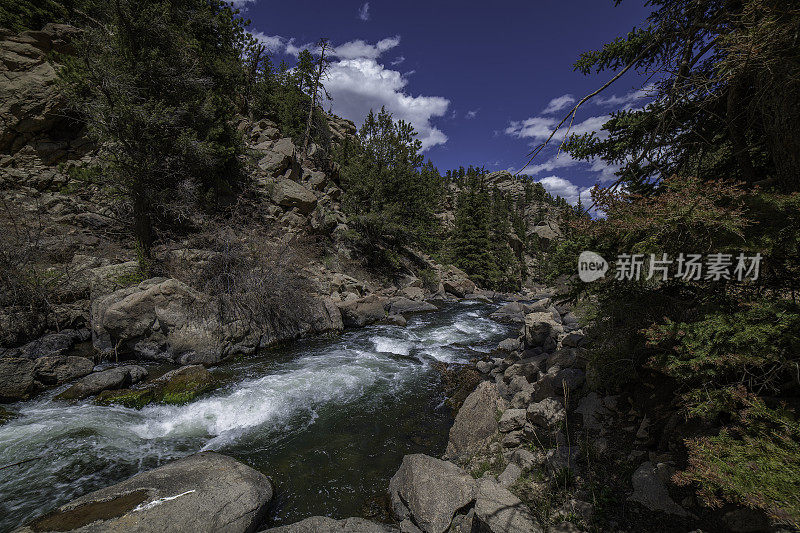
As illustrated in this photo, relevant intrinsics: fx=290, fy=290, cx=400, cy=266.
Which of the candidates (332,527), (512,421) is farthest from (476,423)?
(332,527)

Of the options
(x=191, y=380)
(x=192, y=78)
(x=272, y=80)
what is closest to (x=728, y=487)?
(x=191, y=380)

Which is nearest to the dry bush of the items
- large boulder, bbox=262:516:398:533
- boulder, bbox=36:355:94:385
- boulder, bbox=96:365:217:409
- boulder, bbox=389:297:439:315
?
boulder, bbox=96:365:217:409

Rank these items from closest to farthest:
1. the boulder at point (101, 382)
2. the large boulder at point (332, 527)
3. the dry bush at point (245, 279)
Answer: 1. the large boulder at point (332, 527)
2. the boulder at point (101, 382)
3. the dry bush at point (245, 279)

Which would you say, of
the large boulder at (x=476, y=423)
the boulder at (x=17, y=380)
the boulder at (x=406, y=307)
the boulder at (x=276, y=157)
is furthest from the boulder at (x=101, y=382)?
the boulder at (x=276, y=157)

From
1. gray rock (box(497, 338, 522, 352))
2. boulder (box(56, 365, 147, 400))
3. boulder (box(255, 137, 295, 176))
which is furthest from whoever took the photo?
boulder (box(255, 137, 295, 176))

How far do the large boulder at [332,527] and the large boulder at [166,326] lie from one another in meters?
6.66

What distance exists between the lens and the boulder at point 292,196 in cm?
1783

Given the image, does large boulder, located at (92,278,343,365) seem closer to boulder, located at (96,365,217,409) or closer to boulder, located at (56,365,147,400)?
boulder, located at (56,365,147,400)

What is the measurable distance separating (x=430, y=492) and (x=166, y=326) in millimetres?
8834

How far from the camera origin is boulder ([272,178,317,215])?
17.8 m

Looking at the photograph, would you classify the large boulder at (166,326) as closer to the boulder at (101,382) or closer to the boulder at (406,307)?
the boulder at (101,382)

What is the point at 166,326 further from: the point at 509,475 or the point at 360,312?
the point at 509,475

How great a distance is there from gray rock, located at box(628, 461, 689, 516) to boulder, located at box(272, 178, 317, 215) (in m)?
18.8

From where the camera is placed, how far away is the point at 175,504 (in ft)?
11.0
